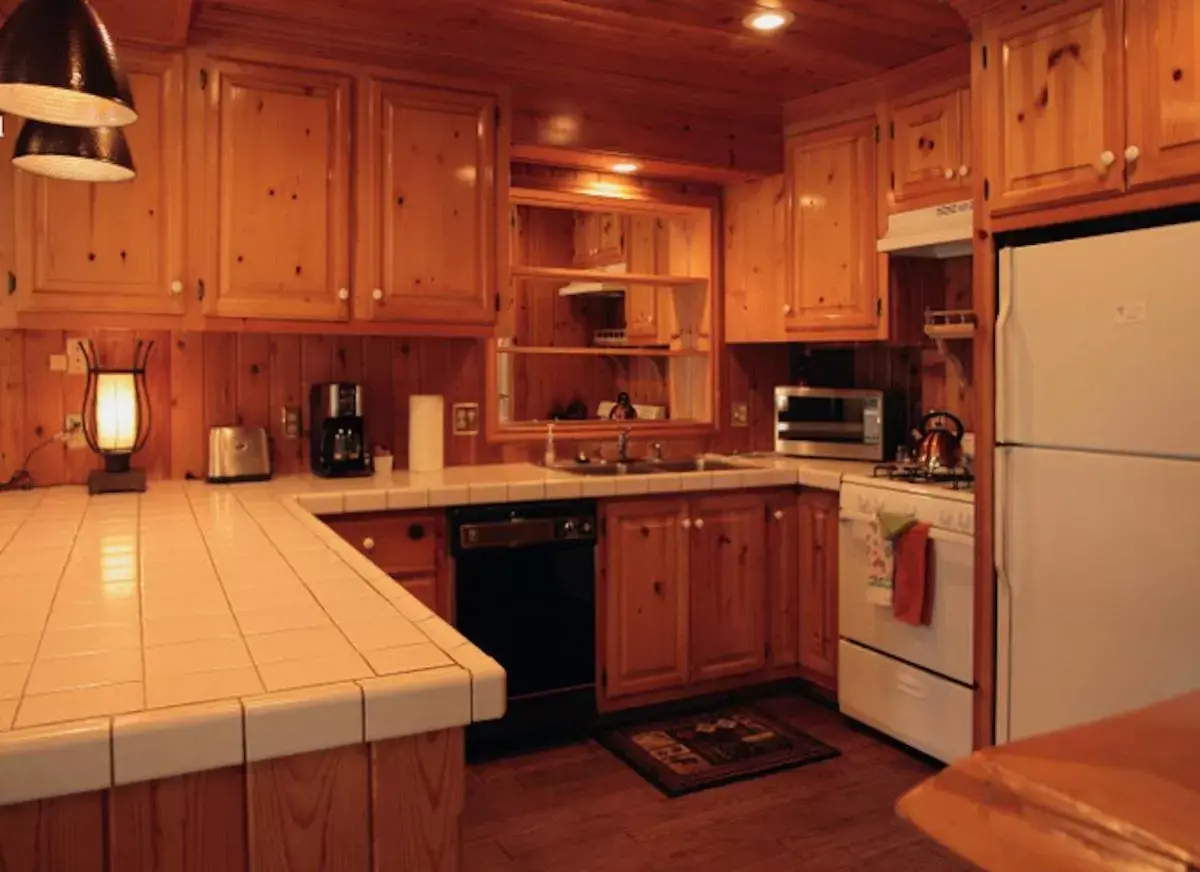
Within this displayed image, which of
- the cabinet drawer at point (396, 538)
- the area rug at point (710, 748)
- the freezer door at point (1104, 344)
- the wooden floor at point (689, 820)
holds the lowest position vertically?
the wooden floor at point (689, 820)

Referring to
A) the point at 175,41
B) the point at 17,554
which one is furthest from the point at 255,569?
the point at 175,41

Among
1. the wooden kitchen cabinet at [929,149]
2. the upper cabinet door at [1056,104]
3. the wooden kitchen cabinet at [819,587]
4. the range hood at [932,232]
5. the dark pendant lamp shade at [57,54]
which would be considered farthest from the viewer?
the wooden kitchen cabinet at [819,587]

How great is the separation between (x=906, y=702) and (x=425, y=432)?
1.92 meters

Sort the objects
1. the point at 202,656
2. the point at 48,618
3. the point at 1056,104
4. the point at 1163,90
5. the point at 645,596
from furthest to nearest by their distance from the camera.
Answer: the point at 645,596
the point at 1056,104
the point at 1163,90
the point at 48,618
the point at 202,656

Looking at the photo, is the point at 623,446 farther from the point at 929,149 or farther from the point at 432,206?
the point at 929,149

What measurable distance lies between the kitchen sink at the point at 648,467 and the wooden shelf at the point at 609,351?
0.49 metres

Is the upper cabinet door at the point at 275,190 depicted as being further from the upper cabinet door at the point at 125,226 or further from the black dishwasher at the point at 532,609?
the black dishwasher at the point at 532,609

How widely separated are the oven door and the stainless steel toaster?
2.04 metres

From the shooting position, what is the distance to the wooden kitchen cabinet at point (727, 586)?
3.63m

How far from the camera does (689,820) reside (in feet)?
9.22

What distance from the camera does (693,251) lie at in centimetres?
439

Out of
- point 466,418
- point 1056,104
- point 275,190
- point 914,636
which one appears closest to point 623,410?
point 466,418

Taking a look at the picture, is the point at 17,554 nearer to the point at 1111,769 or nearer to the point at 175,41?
the point at 175,41

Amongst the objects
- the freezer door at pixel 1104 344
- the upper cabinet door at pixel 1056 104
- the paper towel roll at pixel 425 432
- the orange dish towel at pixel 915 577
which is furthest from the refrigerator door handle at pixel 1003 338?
the paper towel roll at pixel 425 432
